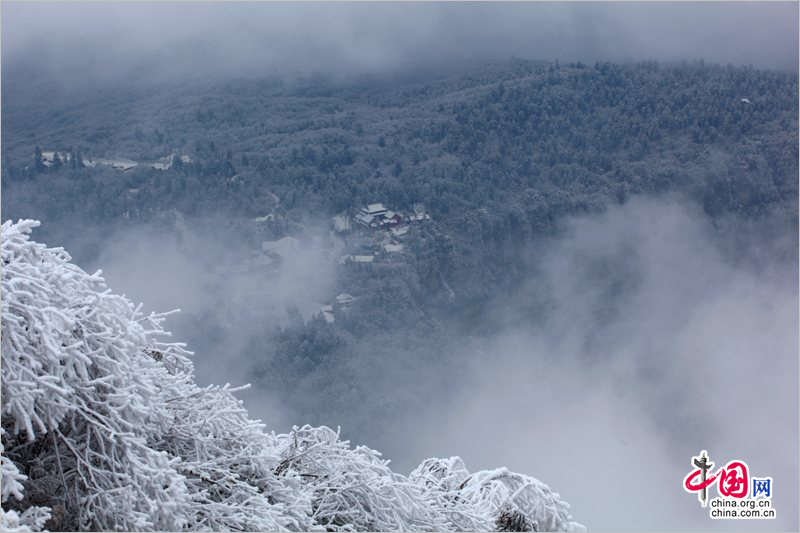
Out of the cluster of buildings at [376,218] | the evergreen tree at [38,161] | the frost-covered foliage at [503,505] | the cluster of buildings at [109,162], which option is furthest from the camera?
the cluster of buildings at [109,162]

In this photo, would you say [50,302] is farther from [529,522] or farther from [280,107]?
[280,107]

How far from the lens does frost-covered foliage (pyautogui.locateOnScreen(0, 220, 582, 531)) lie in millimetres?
4090

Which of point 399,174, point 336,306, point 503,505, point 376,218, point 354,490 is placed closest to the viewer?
point 354,490

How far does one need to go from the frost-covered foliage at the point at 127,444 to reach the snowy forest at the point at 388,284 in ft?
0.06

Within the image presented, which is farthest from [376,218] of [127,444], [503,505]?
[127,444]

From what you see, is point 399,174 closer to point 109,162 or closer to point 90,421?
point 109,162

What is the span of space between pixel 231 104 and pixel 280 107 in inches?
122

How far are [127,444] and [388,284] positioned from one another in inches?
1186

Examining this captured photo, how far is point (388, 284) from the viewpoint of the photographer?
34.4 meters

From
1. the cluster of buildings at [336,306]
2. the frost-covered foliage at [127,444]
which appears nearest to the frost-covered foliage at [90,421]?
the frost-covered foliage at [127,444]

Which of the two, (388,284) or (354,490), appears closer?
(354,490)

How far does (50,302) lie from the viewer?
4.30m

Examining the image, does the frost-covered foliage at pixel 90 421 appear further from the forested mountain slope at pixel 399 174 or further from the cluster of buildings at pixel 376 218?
the cluster of buildings at pixel 376 218

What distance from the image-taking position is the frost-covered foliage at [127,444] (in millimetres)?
4090
